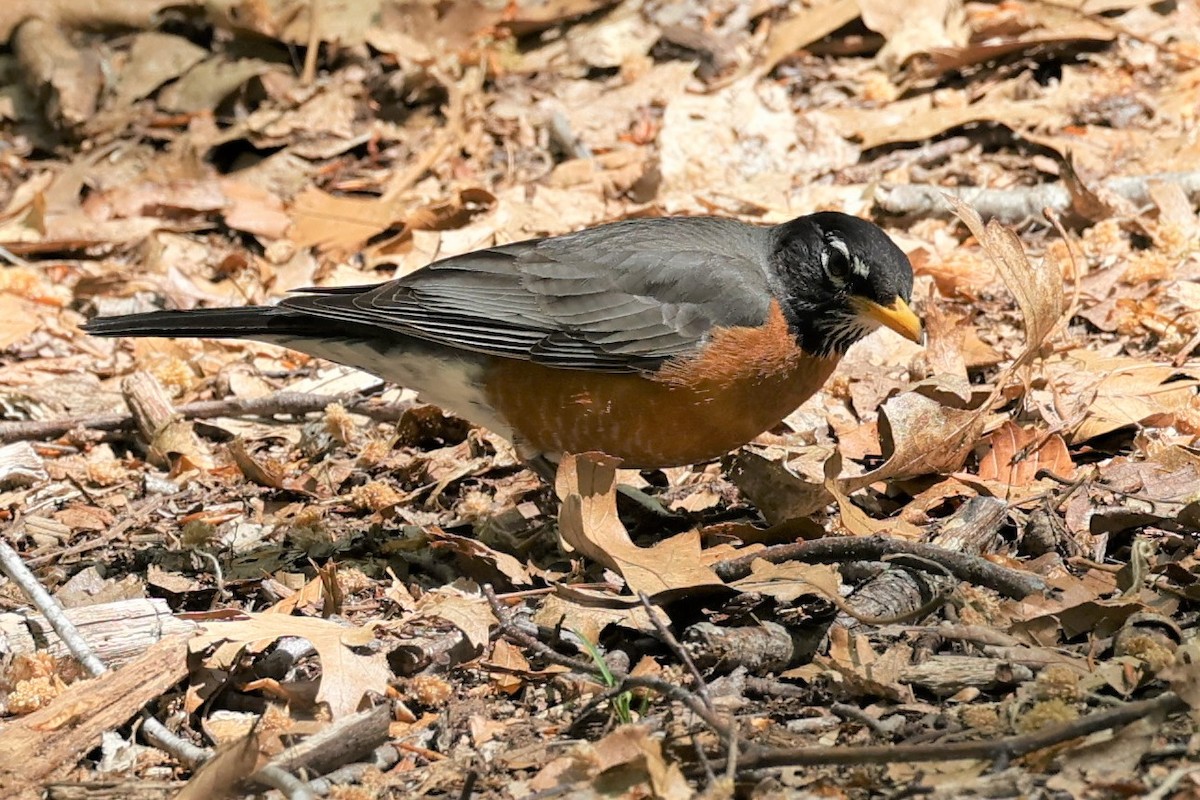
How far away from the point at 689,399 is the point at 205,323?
1828 mm

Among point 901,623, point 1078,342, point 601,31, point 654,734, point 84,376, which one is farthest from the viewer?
point 601,31

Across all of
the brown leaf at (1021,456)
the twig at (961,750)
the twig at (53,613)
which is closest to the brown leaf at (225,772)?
the twig at (53,613)

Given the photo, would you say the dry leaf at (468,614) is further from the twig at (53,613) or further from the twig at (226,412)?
the twig at (226,412)

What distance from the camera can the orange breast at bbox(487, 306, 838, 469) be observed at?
4.86 m

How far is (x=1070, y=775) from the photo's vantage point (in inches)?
121

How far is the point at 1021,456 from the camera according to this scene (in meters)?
4.94

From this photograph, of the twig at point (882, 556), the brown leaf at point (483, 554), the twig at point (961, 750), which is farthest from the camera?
the brown leaf at point (483, 554)

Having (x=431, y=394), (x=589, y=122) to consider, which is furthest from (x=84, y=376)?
(x=589, y=122)

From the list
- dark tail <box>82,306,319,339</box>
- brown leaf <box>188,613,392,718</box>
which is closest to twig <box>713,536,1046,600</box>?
brown leaf <box>188,613,392,718</box>

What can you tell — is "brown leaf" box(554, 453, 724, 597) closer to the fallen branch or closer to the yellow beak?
the yellow beak

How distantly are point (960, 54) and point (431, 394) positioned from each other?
3944mm

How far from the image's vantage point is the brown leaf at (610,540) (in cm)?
409

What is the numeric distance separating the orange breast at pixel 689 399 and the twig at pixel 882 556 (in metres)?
0.68

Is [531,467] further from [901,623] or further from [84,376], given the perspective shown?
[84,376]
